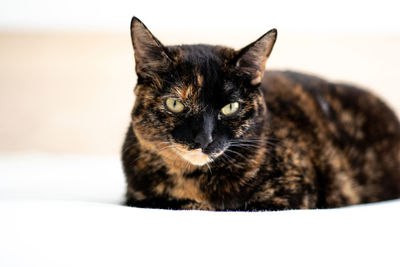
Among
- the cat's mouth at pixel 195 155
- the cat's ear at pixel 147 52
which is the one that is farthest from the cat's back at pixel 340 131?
the cat's ear at pixel 147 52

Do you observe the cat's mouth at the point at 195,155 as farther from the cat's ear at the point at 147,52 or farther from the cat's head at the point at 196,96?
the cat's ear at the point at 147,52

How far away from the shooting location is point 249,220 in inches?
38.8

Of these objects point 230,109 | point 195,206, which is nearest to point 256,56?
point 230,109

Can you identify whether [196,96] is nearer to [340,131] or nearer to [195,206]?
[195,206]

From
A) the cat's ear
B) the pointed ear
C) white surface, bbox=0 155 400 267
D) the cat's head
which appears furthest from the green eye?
white surface, bbox=0 155 400 267

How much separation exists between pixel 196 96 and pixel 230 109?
11 centimetres

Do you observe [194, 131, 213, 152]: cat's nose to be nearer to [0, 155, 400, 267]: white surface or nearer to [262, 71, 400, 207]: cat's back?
[0, 155, 400, 267]: white surface

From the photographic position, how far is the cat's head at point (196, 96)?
1189 mm

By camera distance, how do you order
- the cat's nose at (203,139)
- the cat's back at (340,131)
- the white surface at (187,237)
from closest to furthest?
1. the white surface at (187,237)
2. the cat's nose at (203,139)
3. the cat's back at (340,131)

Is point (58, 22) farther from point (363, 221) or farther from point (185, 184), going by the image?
point (363, 221)

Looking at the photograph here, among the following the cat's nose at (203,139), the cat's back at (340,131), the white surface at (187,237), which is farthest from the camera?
the cat's back at (340,131)

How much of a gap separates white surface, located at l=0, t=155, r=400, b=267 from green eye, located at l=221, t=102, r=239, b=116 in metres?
0.31

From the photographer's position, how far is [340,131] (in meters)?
1.66

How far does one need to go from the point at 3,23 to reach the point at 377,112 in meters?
2.30
